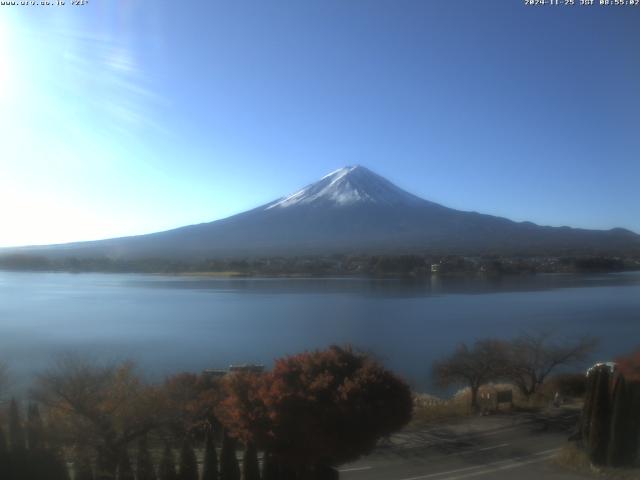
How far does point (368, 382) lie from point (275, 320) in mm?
14712

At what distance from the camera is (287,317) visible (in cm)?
2012

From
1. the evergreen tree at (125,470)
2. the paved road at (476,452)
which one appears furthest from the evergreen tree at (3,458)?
the paved road at (476,452)

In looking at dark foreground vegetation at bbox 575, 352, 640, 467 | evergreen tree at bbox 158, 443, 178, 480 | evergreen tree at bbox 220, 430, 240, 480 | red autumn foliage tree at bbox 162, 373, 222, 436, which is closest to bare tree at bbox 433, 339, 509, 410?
dark foreground vegetation at bbox 575, 352, 640, 467

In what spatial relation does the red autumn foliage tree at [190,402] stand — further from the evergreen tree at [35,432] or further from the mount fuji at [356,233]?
the mount fuji at [356,233]

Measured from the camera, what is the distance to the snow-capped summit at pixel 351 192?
66.3 meters

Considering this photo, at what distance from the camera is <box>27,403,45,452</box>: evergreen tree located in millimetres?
4616

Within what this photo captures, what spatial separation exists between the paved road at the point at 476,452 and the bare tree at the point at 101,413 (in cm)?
190

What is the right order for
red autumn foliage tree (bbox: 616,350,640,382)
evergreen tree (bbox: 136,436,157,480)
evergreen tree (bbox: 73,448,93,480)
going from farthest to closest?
red autumn foliage tree (bbox: 616,350,640,382) < evergreen tree (bbox: 136,436,157,480) < evergreen tree (bbox: 73,448,93,480)

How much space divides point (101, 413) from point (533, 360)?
7.81 meters

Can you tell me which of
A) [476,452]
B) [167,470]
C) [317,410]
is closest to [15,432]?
[167,470]

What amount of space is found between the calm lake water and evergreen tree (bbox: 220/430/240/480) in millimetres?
6718

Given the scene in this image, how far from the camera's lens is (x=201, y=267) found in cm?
3681

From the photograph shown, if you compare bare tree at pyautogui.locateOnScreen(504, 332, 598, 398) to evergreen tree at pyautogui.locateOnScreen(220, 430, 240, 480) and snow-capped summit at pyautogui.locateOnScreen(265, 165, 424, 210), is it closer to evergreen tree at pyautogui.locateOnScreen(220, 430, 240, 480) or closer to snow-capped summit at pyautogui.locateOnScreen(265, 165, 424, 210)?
evergreen tree at pyautogui.locateOnScreen(220, 430, 240, 480)

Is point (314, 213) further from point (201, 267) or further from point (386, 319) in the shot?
point (386, 319)
